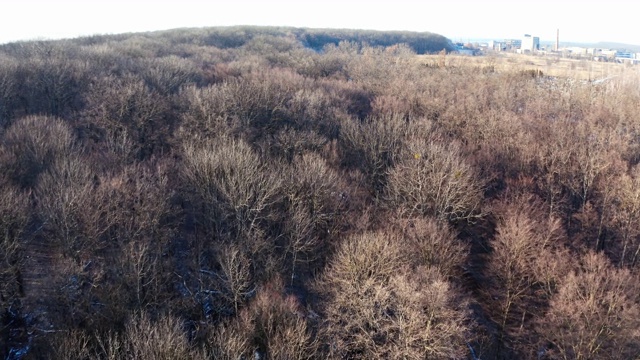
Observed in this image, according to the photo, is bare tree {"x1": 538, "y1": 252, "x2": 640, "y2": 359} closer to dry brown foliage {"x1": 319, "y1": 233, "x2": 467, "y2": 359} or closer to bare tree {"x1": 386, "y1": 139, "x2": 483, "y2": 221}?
dry brown foliage {"x1": 319, "y1": 233, "x2": 467, "y2": 359}

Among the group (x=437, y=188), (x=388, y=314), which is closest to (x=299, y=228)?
(x=388, y=314)

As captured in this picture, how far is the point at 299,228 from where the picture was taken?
92.8ft

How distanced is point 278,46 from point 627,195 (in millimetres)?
84782

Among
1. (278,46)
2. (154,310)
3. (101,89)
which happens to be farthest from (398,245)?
(278,46)

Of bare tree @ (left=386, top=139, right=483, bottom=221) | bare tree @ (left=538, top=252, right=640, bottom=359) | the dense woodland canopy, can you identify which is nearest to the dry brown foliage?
the dense woodland canopy

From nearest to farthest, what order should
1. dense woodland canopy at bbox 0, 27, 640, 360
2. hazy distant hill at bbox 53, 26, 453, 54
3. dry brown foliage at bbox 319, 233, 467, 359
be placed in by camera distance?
1. dry brown foliage at bbox 319, 233, 467, 359
2. dense woodland canopy at bbox 0, 27, 640, 360
3. hazy distant hill at bbox 53, 26, 453, 54

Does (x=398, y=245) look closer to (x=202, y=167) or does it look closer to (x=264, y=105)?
(x=202, y=167)

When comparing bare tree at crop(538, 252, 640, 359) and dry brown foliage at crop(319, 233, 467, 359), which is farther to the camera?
bare tree at crop(538, 252, 640, 359)

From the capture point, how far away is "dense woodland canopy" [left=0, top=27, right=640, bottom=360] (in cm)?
2033

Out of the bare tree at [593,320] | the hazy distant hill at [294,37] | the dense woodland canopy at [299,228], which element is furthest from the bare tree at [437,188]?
the hazy distant hill at [294,37]

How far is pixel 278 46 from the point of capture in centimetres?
10175

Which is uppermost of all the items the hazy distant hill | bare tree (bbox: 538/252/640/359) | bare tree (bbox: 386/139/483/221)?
the hazy distant hill

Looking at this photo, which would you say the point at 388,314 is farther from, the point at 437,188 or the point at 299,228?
the point at 437,188

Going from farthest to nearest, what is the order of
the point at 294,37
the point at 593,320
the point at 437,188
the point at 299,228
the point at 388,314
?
1. the point at 294,37
2. the point at 437,188
3. the point at 299,228
4. the point at 593,320
5. the point at 388,314
